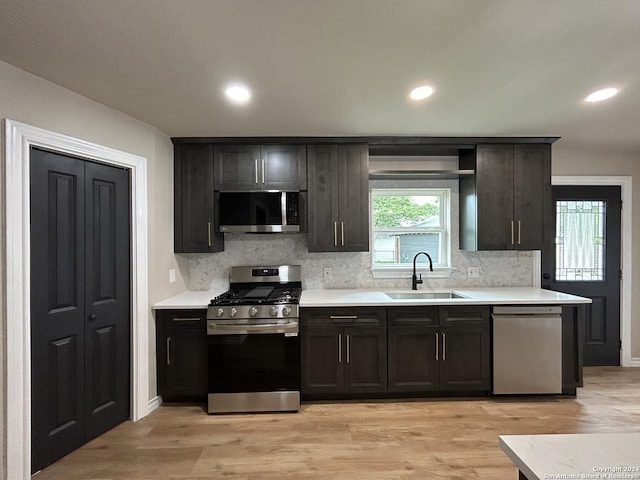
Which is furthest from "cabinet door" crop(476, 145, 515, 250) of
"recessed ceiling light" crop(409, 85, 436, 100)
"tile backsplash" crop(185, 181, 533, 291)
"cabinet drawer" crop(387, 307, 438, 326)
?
"recessed ceiling light" crop(409, 85, 436, 100)

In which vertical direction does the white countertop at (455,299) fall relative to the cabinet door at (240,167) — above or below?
below

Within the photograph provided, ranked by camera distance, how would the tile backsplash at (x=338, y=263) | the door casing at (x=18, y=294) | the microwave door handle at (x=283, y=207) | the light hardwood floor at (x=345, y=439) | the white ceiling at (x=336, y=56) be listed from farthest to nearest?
the tile backsplash at (x=338, y=263) → the microwave door handle at (x=283, y=207) → the light hardwood floor at (x=345, y=439) → the door casing at (x=18, y=294) → the white ceiling at (x=336, y=56)

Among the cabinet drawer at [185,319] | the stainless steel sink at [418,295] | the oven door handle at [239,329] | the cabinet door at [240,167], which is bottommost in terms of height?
the oven door handle at [239,329]

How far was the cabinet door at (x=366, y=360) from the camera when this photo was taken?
10.4 ft

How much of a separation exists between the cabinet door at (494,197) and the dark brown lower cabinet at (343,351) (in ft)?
4.54

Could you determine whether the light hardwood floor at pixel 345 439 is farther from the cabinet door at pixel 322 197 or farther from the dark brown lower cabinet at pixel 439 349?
the cabinet door at pixel 322 197

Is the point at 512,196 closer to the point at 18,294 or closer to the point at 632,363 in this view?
the point at 632,363

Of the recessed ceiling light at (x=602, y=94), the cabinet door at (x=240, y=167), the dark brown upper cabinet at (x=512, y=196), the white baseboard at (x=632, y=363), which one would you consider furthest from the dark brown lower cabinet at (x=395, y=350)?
the white baseboard at (x=632, y=363)

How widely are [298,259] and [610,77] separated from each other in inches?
114

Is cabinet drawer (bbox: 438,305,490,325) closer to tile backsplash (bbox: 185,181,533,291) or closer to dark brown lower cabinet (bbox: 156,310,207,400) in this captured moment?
tile backsplash (bbox: 185,181,533,291)

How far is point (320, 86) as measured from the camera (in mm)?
2338

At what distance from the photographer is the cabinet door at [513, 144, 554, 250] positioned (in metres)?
3.54

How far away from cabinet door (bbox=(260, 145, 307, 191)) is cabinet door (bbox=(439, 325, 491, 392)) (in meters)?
1.98

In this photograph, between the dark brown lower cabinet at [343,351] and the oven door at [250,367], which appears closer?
the oven door at [250,367]
